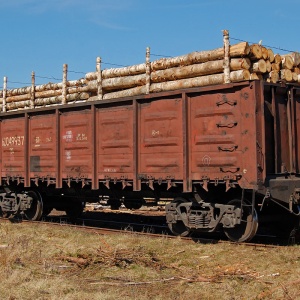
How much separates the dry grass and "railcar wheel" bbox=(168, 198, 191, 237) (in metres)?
0.48

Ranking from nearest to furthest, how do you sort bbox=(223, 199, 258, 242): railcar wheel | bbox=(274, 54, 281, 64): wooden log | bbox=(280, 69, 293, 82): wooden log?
bbox=(223, 199, 258, 242): railcar wheel < bbox=(274, 54, 281, 64): wooden log < bbox=(280, 69, 293, 82): wooden log

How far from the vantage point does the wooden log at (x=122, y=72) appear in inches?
577

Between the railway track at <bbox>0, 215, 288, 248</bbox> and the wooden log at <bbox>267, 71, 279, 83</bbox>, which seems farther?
the wooden log at <bbox>267, 71, 279, 83</bbox>

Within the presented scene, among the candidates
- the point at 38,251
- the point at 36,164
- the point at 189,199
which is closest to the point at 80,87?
the point at 36,164

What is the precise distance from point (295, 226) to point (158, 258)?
11.9 feet

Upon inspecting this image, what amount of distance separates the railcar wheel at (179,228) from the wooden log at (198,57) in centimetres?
370

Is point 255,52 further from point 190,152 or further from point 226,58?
point 190,152

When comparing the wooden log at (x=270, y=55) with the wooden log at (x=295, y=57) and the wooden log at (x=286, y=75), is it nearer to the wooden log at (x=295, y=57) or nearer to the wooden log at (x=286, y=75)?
the wooden log at (x=286, y=75)

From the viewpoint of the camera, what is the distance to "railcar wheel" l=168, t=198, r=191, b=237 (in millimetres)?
11083

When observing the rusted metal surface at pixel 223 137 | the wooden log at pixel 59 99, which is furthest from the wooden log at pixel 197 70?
the wooden log at pixel 59 99

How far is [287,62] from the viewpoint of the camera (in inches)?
483

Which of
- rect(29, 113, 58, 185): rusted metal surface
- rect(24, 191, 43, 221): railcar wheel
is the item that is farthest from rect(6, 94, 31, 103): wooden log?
rect(24, 191, 43, 221): railcar wheel

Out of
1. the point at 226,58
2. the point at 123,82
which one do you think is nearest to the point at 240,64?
the point at 226,58

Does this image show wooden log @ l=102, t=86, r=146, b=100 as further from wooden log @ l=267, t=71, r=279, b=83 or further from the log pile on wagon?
wooden log @ l=267, t=71, r=279, b=83
